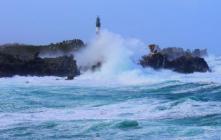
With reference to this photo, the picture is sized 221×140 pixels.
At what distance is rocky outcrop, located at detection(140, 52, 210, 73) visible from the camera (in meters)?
41.5

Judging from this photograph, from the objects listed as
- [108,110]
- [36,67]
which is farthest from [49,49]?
[108,110]

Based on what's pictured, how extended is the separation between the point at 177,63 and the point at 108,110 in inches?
A: 941

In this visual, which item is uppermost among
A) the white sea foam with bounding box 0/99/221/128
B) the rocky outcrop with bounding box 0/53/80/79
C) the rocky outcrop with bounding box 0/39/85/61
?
the rocky outcrop with bounding box 0/39/85/61

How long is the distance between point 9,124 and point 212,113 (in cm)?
506

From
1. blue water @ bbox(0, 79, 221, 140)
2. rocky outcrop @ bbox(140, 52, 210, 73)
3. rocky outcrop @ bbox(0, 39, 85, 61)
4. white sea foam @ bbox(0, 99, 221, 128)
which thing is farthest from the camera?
rocky outcrop @ bbox(0, 39, 85, 61)

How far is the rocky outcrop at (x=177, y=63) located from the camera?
41522 mm

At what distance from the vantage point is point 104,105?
20.9 metres

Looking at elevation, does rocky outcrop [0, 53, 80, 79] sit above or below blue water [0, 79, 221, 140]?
above

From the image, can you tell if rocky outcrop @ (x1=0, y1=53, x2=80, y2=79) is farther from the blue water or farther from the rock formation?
the blue water

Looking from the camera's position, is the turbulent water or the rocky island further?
the rocky island

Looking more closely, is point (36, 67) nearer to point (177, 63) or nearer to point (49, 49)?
point (49, 49)

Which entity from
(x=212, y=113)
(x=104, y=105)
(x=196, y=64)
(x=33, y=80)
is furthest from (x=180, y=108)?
(x=196, y=64)

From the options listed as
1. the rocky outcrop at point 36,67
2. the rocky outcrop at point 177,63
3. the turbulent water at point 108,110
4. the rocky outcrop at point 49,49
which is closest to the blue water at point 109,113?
the turbulent water at point 108,110

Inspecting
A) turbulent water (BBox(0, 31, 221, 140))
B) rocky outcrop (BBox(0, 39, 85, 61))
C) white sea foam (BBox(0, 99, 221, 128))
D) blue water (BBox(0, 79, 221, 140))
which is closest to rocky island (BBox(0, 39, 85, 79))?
rocky outcrop (BBox(0, 39, 85, 61))
